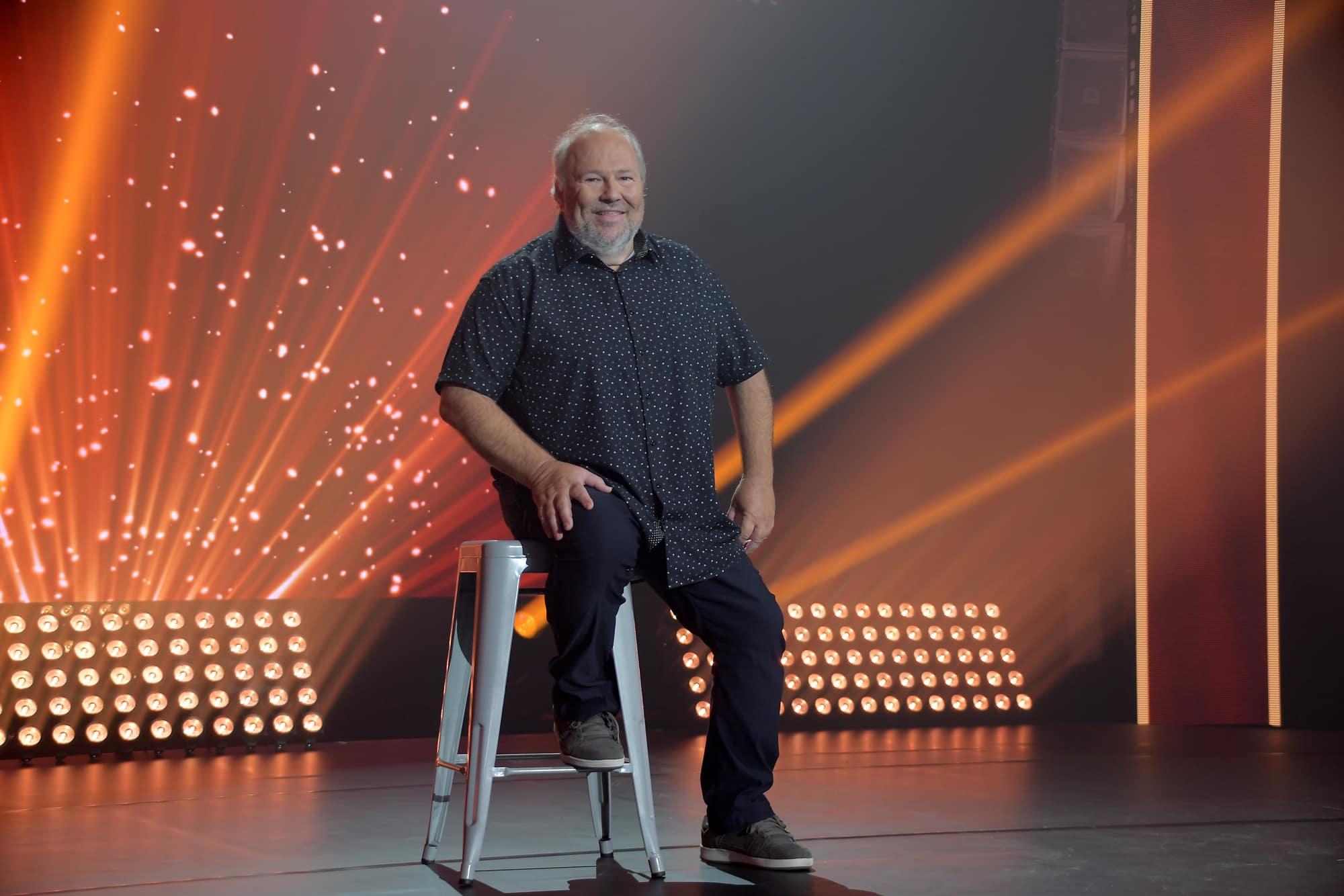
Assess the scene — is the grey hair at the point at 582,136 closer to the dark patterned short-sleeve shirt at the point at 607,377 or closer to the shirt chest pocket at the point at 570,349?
the dark patterned short-sleeve shirt at the point at 607,377

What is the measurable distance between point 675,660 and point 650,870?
6.93 ft

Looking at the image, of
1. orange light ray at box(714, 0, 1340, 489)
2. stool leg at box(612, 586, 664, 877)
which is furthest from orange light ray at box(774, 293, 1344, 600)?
stool leg at box(612, 586, 664, 877)

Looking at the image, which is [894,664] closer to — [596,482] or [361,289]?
[361,289]

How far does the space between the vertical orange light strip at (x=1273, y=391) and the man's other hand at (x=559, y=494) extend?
124 inches

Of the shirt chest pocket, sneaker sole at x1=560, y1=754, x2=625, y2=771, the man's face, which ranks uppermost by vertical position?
the man's face

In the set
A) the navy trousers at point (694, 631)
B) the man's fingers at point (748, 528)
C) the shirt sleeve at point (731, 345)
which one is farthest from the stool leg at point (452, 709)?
the shirt sleeve at point (731, 345)

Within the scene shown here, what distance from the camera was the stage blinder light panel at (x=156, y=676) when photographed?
3.28 m

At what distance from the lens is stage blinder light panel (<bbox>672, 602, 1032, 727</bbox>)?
13.5 ft

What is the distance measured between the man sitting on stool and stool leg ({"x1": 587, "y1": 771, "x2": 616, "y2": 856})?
154mm

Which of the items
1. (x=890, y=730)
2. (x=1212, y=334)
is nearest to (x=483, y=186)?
(x=890, y=730)

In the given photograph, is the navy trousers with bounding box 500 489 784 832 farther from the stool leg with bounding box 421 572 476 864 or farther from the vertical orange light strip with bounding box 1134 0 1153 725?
the vertical orange light strip with bounding box 1134 0 1153 725

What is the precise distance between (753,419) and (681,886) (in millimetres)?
824

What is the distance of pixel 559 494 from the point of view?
1883mm

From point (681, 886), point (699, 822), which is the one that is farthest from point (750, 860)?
point (699, 822)
